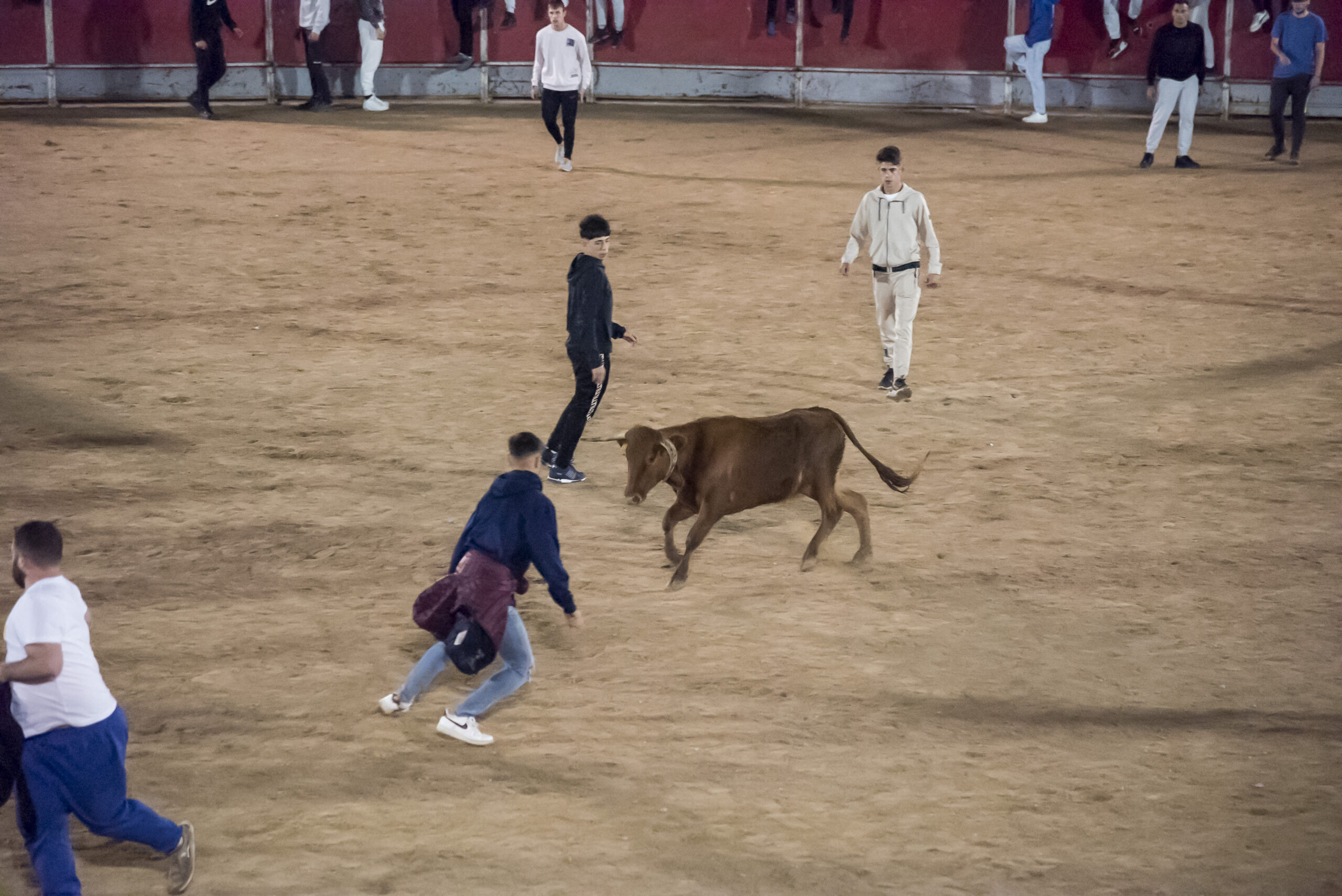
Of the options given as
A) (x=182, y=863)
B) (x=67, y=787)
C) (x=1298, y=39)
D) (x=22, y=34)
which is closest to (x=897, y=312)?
(x=182, y=863)

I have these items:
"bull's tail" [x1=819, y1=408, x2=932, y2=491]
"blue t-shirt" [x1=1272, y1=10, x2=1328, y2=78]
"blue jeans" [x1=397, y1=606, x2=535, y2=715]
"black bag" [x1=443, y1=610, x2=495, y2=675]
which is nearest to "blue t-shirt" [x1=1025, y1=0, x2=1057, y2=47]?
"blue t-shirt" [x1=1272, y1=10, x2=1328, y2=78]

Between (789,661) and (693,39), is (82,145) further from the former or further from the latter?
(789,661)

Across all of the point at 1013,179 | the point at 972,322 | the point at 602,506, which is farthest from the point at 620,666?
the point at 1013,179

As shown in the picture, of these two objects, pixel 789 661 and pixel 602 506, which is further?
pixel 602 506

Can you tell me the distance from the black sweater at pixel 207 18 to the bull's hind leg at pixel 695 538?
15952 millimetres

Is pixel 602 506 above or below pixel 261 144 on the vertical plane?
below

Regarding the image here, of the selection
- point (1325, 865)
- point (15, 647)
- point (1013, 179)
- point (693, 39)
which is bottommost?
point (1325, 865)

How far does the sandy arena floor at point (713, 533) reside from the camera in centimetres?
582

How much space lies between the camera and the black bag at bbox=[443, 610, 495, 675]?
6336 mm

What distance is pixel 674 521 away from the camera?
27.2 ft

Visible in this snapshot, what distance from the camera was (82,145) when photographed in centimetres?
1997

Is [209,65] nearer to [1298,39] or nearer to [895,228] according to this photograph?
[895,228]

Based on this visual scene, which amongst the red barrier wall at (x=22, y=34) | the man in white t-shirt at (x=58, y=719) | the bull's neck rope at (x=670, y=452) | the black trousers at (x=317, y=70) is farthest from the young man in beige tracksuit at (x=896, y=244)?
the red barrier wall at (x=22, y=34)

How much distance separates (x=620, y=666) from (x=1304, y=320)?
9.43 m
